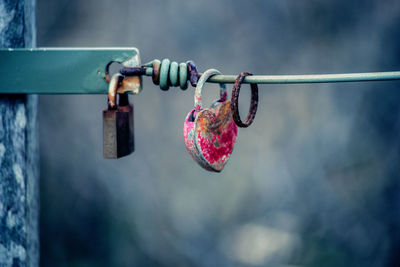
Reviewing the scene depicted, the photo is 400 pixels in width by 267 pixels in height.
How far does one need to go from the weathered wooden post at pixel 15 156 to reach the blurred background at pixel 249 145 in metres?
0.89

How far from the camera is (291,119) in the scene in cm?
139

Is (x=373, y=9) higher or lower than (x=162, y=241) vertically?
higher

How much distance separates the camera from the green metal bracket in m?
0.44

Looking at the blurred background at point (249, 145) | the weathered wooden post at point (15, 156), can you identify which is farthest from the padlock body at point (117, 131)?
the blurred background at point (249, 145)

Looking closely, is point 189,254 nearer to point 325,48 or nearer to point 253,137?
point 253,137

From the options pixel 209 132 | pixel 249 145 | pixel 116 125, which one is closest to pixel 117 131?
pixel 116 125

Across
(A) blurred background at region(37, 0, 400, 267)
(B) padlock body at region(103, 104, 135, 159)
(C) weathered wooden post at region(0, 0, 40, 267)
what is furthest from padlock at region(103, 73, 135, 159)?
(A) blurred background at region(37, 0, 400, 267)

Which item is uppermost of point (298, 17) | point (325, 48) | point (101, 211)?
point (298, 17)

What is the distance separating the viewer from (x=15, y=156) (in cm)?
45

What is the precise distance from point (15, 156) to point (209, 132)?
235 millimetres

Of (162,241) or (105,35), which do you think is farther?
(162,241)

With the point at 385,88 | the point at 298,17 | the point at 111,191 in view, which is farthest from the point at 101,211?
the point at 385,88

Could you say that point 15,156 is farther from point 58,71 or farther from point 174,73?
point 174,73

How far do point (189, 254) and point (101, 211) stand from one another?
14.6 inches
